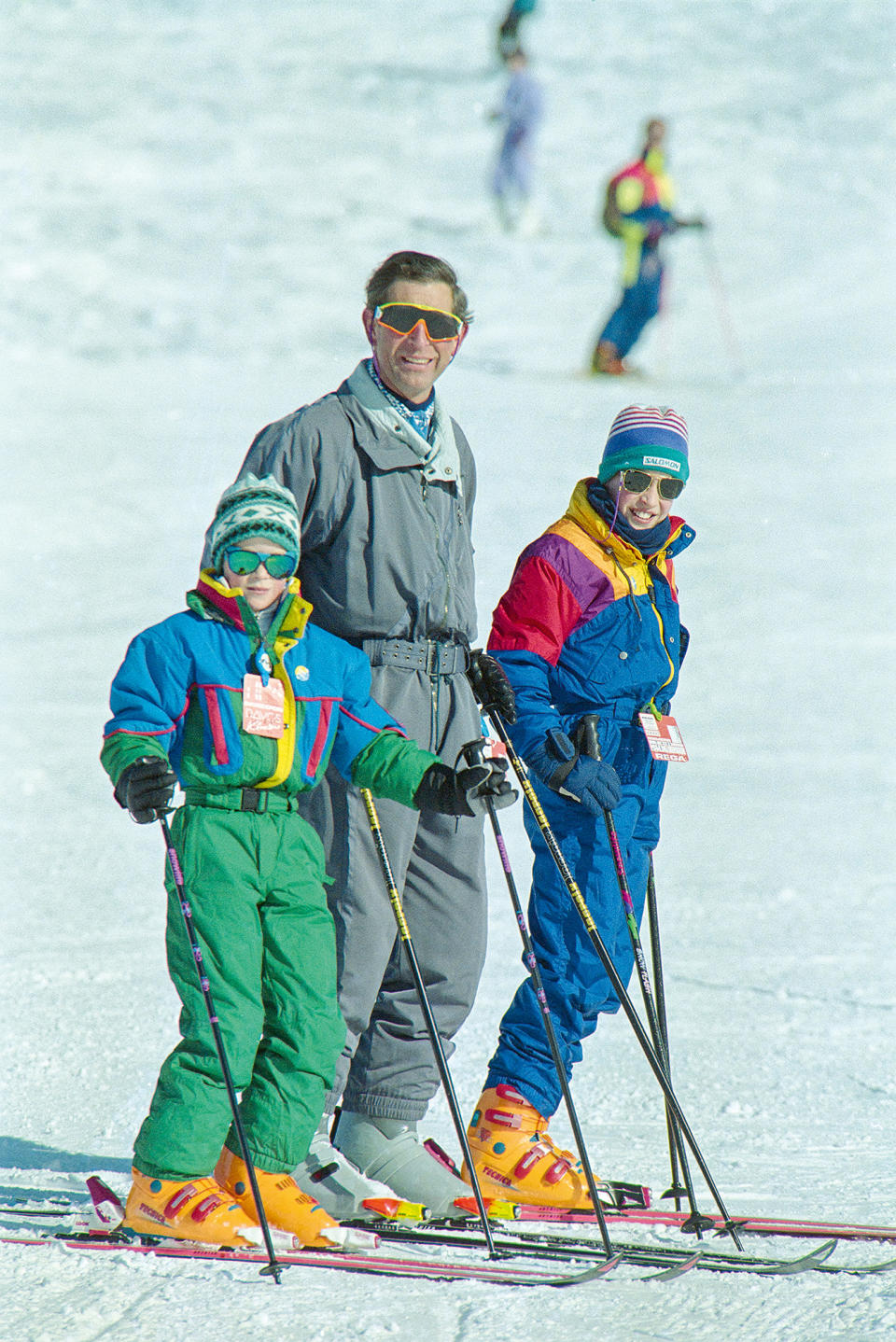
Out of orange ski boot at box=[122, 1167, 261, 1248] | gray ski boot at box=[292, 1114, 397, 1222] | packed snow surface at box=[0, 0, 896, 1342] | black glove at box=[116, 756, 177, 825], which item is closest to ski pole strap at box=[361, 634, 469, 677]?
black glove at box=[116, 756, 177, 825]

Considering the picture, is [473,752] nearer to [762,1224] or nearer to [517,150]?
[762,1224]

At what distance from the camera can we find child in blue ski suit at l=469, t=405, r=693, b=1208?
3.42 meters

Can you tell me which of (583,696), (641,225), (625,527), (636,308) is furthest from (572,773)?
(636,308)

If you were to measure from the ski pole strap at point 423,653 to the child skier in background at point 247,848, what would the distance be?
7.9 inches

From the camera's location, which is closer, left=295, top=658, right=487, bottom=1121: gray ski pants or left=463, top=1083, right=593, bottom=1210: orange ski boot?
left=295, top=658, right=487, bottom=1121: gray ski pants

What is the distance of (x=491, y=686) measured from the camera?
319 centimetres

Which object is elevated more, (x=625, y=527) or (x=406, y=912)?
(x=625, y=527)

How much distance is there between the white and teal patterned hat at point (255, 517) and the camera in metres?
2.97

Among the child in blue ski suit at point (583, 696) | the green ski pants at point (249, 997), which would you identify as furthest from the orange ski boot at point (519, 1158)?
the green ski pants at point (249, 997)

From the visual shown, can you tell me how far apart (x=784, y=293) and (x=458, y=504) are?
1661 centimetres

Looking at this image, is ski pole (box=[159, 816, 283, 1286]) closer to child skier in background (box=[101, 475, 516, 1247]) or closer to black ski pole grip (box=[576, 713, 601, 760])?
child skier in background (box=[101, 475, 516, 1247])

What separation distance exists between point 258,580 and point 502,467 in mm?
9229

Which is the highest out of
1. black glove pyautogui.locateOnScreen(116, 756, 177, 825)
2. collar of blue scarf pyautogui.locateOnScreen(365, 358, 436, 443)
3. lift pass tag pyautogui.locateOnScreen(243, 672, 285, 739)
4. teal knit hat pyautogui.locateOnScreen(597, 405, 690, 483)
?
collar of blue scarf pyautogui.locateOnScreen(365, 358, 436, 443)

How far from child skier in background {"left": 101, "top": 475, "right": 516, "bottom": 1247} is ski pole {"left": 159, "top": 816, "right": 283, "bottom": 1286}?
3cm
